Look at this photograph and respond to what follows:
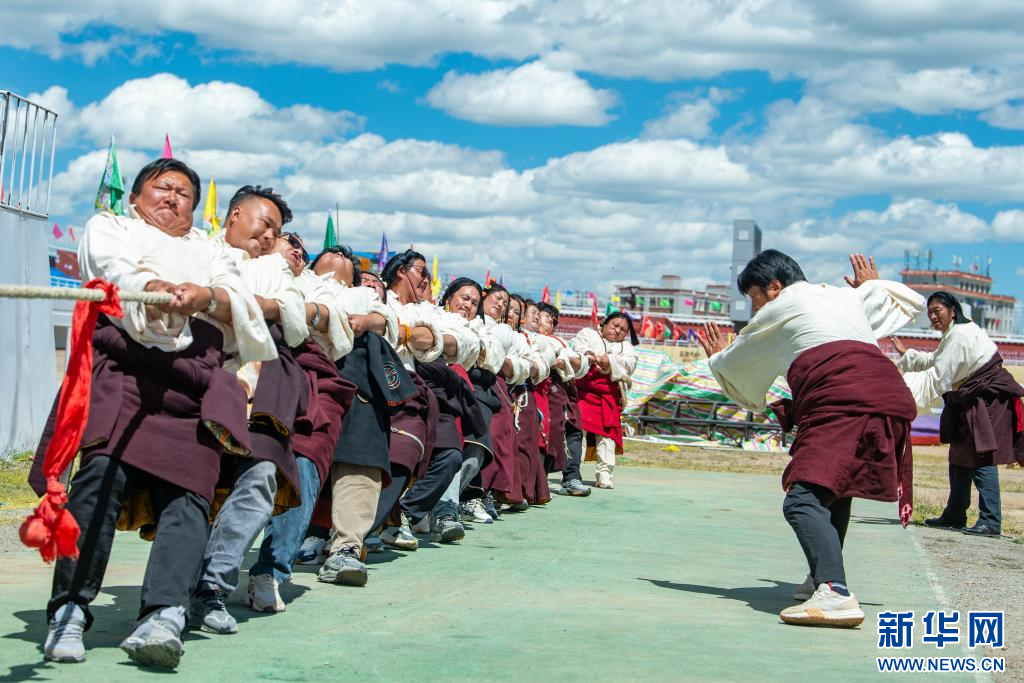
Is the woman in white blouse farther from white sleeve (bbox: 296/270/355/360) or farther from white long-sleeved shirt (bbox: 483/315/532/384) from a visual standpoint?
white sleeve (bbox: 296/270/355/360)

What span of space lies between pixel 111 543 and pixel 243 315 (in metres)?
0.91

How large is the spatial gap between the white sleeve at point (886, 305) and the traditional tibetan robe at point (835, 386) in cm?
1

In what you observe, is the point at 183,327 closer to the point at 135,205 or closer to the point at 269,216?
the point at 135,205

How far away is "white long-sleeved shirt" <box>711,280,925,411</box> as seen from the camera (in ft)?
20.6

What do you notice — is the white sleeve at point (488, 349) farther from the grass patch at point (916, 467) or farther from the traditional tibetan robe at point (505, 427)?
the grass patch at point (916, 467)

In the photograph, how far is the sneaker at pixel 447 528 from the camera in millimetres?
8195

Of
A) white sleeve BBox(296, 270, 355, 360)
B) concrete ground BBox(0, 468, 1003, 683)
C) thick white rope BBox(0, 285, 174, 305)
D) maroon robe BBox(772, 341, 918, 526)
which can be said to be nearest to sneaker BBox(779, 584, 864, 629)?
concrete ground BBox(0, 468, 1003, 683)

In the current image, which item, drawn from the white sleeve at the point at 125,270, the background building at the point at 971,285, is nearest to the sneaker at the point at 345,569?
the white sleeve at the point at 125,270

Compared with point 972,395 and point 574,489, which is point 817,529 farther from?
point 574,489

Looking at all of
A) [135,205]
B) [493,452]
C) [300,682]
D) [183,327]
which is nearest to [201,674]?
[300,682]

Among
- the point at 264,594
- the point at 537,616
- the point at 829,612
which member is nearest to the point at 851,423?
the point at 829,612

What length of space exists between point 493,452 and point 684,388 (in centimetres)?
1457

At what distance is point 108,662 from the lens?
171 inches

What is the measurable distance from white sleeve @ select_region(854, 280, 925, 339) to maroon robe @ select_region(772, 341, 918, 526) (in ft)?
1.55
